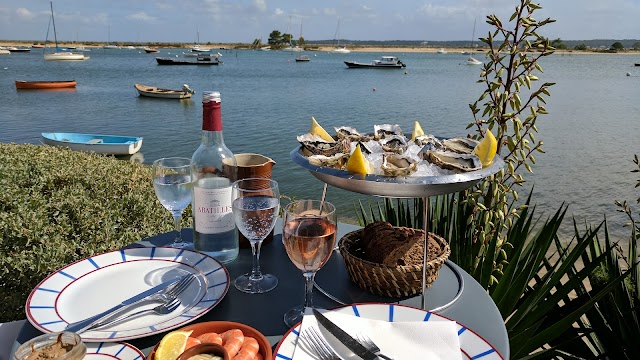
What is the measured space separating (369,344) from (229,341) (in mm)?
379

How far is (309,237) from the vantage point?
1.30 meters

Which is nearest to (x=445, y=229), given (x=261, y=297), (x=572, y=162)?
(x=261, y=297)

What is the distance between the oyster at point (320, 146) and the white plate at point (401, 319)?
0.56m

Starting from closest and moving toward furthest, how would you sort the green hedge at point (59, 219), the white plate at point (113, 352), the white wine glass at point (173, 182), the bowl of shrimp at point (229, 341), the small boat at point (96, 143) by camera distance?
the bowl of shrimp at point (229, 341)
the white plate at point (113, 352)
the white wine glass at point (173, 182)
the green hedge at point (59, 219)
the small boat at point (96, 143)

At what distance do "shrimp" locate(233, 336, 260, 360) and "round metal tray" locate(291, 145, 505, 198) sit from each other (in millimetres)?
526

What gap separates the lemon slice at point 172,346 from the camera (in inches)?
44.6

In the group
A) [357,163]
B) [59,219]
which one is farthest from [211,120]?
[59,219]

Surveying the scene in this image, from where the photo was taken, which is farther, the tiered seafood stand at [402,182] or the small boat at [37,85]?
the small boat at [37,85]

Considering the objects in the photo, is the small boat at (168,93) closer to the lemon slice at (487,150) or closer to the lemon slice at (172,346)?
the lemon slice at (487,150)

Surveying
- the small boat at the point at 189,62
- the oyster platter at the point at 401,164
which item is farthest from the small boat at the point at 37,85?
the oyster platter at the point at 401,164

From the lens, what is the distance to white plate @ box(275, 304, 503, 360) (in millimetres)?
1207

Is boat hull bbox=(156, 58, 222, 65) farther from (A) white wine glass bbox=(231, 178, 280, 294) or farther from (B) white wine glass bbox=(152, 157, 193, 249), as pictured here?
(A) white wine glass bbox=(231, 178, 280, 294)

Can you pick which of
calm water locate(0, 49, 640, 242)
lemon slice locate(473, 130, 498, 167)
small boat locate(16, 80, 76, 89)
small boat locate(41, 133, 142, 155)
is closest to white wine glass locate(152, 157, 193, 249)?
lemon slice locate(473, 130, 498, 167)

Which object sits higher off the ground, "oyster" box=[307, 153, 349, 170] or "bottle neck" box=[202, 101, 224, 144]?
"bottle neck" box=[202, 101, 224, 144]
